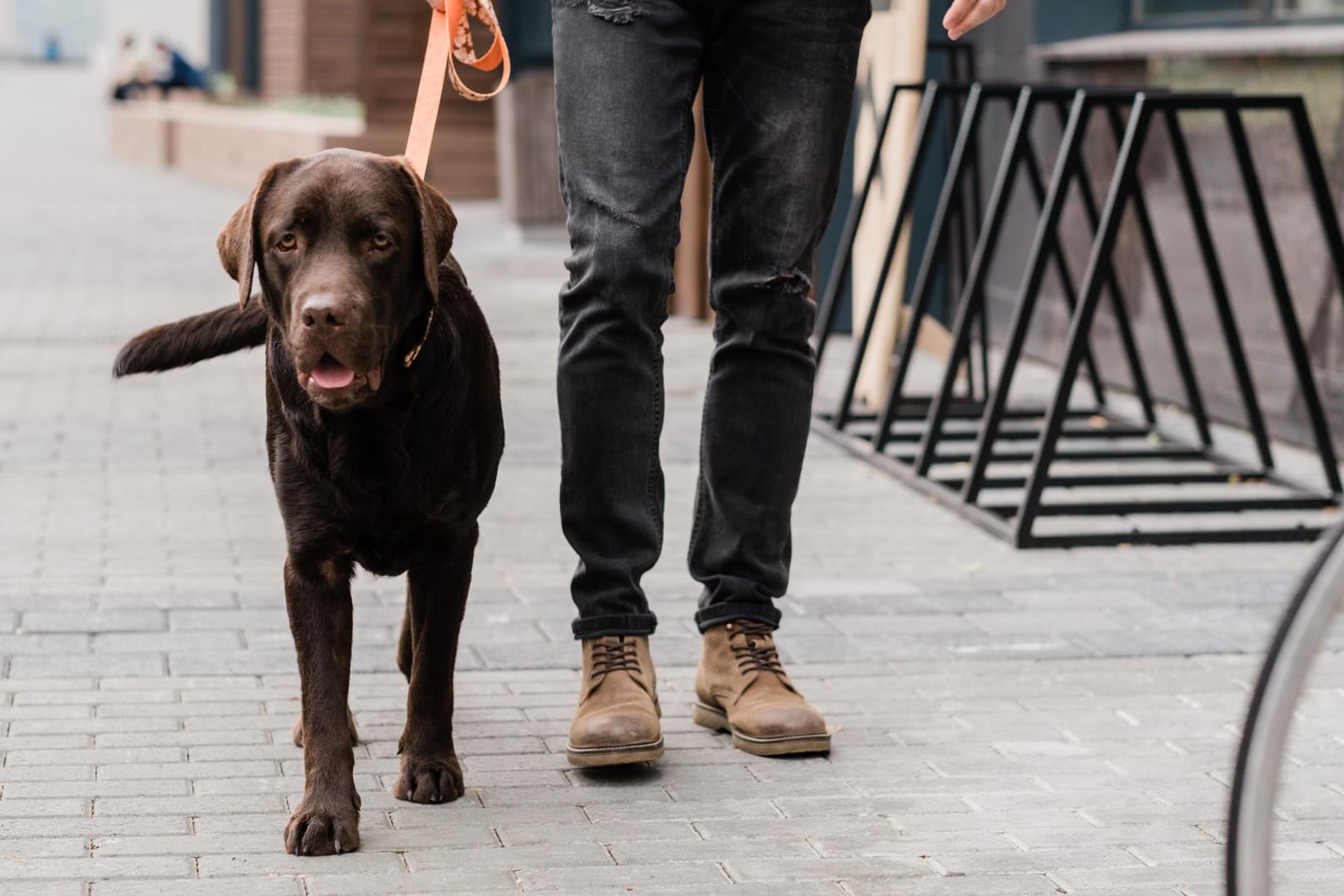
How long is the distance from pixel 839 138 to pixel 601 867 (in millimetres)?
1382

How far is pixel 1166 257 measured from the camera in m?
7.76

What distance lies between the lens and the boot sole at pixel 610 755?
10.7 ft

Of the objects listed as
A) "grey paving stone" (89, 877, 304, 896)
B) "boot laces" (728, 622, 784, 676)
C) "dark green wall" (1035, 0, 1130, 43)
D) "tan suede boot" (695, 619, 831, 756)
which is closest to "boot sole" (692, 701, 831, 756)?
"tan suede boot" (695, 619, 831, 756)

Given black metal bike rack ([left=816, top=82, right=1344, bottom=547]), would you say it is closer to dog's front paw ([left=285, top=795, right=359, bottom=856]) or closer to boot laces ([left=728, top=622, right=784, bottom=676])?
boot laces ([left=728, top=622, right=784, bottom=676])

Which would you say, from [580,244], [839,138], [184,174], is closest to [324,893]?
[580,244]

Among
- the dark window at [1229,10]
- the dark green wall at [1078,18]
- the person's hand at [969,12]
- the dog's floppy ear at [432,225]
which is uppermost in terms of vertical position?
the person's hand at [969,12]

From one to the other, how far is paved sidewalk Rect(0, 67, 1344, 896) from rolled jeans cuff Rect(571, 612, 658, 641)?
0.23 meters

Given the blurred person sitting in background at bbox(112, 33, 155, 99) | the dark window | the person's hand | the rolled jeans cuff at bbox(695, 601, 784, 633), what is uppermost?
the person's hand

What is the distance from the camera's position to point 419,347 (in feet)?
9.80

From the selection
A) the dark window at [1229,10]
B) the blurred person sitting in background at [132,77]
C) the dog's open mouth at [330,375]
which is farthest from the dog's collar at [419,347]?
the blurred person sitting in background at [132,77]

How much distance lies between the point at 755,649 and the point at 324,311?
3.82ft

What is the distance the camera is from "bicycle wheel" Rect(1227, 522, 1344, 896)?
1826 mm

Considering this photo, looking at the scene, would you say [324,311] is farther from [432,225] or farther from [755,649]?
[755,649]

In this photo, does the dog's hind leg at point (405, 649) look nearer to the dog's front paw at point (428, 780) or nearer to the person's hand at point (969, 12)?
the dog's front paw at point (428, 780)
